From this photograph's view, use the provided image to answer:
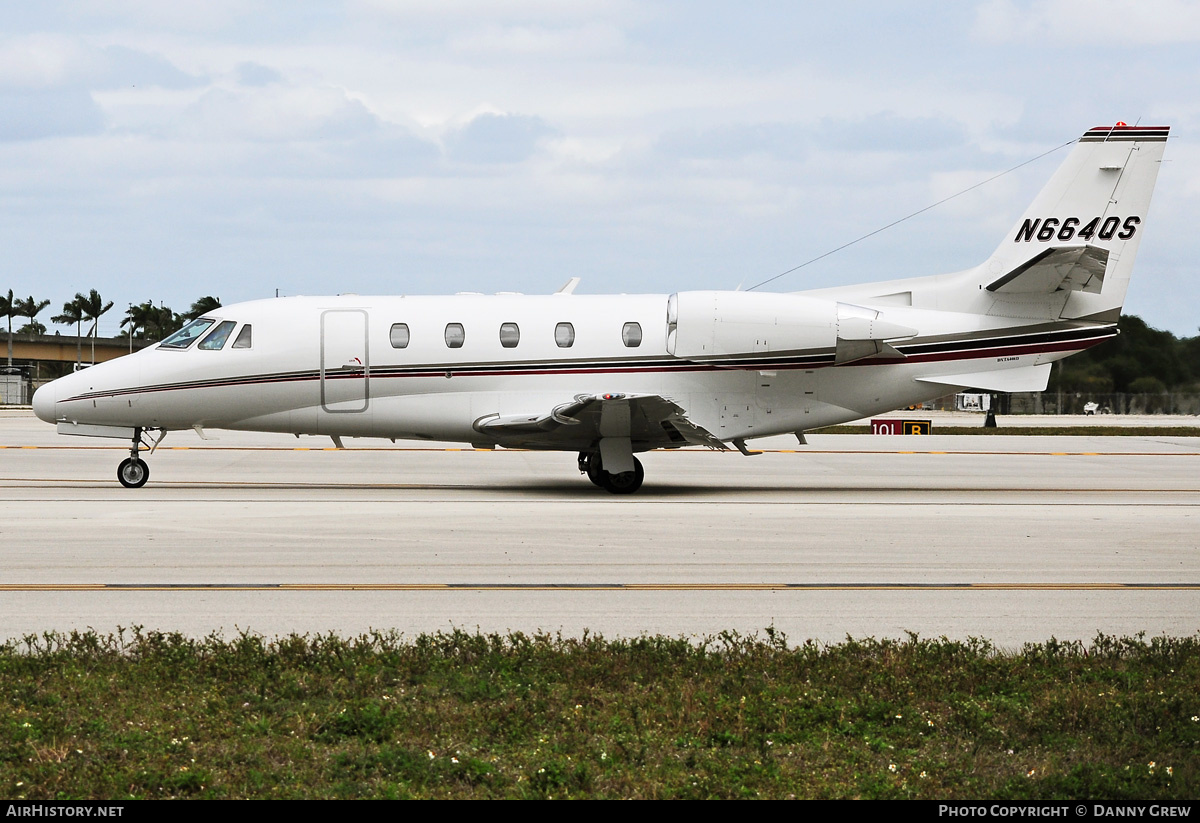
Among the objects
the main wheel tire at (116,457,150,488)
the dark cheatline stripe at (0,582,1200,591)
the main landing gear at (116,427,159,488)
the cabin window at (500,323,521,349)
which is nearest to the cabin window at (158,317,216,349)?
the main landing gear at (116,427,159,488)

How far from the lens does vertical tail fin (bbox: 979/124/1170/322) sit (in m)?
19.8

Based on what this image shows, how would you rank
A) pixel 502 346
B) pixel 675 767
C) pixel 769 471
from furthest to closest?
pixel 769 471
pixel 502 346
pixel 675 767

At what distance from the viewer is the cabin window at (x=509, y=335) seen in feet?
64.1

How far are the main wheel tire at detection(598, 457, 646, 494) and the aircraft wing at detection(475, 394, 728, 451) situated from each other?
598 millimetres

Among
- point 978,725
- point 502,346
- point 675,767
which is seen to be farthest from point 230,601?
point 502,346

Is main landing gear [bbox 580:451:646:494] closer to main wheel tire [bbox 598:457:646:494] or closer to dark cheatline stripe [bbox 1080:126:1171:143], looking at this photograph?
main wheel tire [bbox 598:457:646:494]

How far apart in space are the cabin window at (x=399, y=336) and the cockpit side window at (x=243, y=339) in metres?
2.34

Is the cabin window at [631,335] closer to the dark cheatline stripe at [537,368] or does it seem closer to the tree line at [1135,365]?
the dark cheatline stripe at [537,368]

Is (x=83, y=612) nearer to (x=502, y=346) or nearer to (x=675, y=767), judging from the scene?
(x=675, y=767)

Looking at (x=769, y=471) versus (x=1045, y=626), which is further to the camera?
(x=769, y=471)

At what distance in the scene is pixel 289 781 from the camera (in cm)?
561

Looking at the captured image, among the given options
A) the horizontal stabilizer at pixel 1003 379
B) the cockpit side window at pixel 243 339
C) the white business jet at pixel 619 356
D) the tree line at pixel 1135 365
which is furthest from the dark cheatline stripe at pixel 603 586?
the tree line at pixel 1135 365
